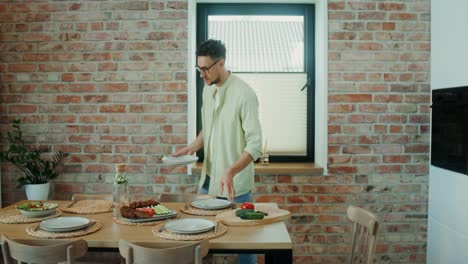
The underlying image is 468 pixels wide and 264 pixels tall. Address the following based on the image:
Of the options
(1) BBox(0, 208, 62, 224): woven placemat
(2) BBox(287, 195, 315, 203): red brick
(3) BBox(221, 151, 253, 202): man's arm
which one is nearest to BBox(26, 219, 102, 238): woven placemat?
(1) BBox(0, 208, 62, 224): woven placemat

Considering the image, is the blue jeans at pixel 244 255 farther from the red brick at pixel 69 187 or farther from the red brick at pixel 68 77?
the red brick at pixel 68 77

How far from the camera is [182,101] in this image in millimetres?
3607

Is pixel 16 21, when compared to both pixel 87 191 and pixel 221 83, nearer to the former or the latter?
pixel 87 191

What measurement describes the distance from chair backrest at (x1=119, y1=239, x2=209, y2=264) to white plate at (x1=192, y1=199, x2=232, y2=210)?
67cm

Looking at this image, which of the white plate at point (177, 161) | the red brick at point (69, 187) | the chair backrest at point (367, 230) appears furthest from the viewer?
the red brick at point (69, 187)

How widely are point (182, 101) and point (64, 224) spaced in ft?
5.42

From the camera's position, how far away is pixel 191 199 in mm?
2852

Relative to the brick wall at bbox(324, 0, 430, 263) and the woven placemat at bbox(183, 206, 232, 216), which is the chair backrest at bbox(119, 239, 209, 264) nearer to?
the woven placemat at bbox(183, 206, 232, 216)

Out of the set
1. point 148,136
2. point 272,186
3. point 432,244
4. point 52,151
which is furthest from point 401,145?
point 52,151

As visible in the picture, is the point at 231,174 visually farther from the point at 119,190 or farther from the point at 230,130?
the point at 119,190

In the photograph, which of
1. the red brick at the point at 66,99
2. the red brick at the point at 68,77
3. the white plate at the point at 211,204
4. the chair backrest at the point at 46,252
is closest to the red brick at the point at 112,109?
the red brick at the point at 66,99

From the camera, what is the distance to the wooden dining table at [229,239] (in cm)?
190

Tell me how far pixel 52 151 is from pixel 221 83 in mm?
1634

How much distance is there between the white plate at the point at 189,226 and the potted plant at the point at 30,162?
5.72 feet
